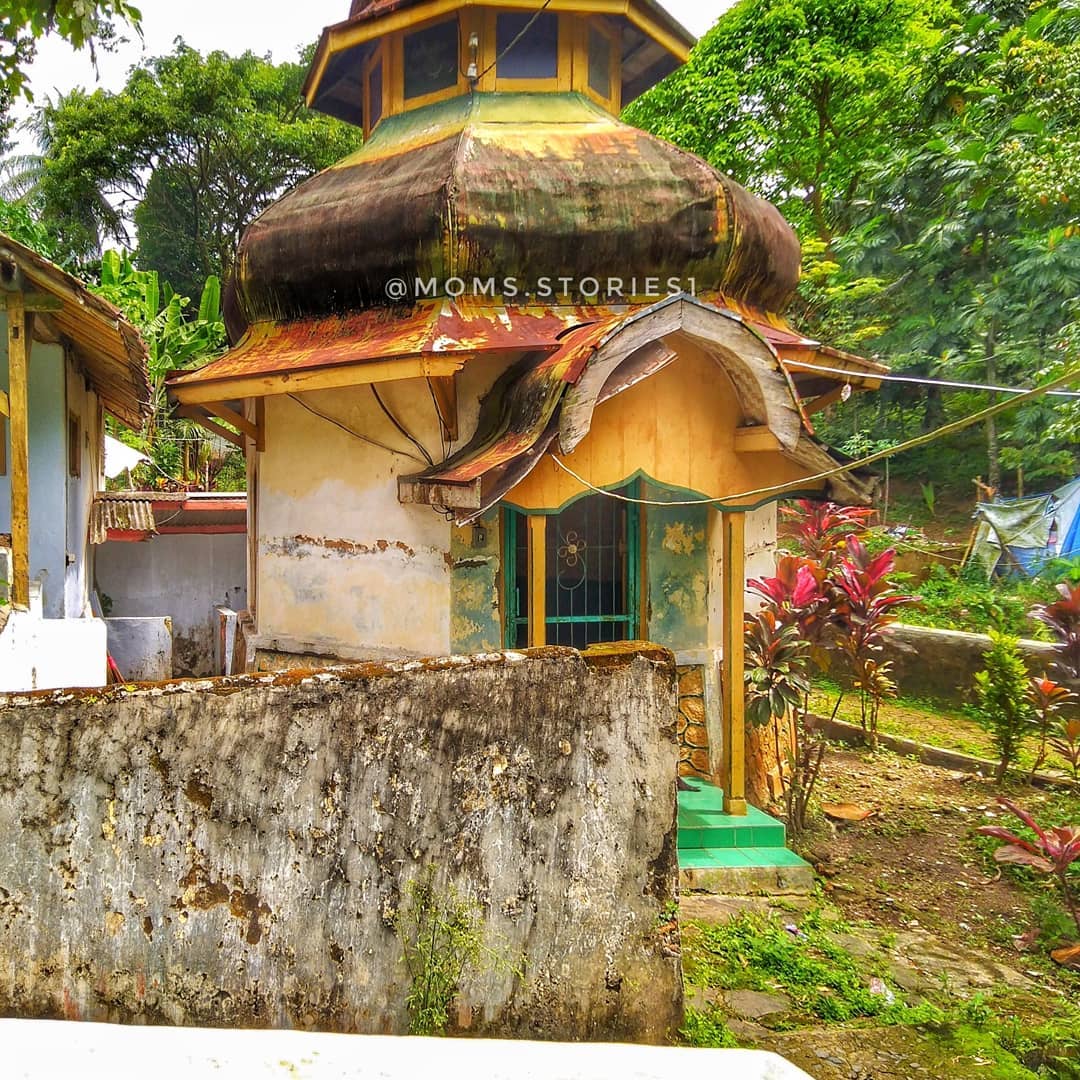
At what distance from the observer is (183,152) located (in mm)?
25016

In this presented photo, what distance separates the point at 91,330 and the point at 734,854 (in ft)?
22.3

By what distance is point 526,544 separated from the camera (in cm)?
682

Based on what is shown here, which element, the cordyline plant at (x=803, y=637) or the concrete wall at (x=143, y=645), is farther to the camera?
the concrete wall at (x=143, y=645)

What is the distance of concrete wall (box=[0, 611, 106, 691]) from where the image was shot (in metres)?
5.20

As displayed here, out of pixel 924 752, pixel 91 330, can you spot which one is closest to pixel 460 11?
pixel 91 330

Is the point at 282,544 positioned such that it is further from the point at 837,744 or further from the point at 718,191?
the point at 837,744

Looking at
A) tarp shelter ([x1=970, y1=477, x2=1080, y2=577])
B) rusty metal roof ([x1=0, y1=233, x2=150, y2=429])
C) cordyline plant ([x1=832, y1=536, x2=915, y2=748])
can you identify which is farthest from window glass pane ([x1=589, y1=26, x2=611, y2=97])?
tarp shelter ([x1=970, y1=477, x2=1080, y2=577])

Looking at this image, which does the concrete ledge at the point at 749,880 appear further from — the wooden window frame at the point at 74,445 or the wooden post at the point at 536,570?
the wooden window frame at the point at 74,445

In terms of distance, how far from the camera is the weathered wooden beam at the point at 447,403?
6.27 m

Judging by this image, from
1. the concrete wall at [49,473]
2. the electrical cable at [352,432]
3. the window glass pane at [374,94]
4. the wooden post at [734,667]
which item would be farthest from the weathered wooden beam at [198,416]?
the wooden post at [734,667]

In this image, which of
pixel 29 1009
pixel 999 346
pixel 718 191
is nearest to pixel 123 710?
pixel 29 1009

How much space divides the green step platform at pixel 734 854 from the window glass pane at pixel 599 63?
22.0ft

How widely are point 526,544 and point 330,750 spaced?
394cm

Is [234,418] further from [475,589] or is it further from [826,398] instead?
[826,398]
